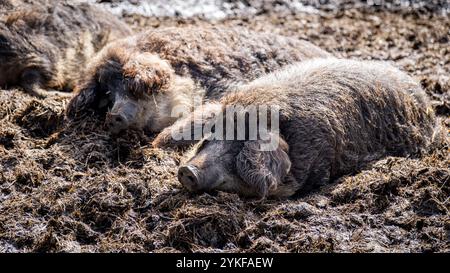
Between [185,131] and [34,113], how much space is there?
151cm

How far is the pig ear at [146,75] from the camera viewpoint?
21.7ft

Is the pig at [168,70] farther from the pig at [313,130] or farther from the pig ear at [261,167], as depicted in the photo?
the pig ear at [261,167]

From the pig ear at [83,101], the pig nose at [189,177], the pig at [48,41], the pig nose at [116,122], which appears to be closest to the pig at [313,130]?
the pig nose at [189,177]

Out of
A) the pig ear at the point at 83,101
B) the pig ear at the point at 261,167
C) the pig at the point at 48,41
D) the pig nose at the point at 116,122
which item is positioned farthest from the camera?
the pig at the point at 48,41

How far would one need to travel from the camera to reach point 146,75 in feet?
21.7

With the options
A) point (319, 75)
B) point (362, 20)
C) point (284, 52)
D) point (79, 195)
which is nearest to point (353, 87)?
point (319, 75)

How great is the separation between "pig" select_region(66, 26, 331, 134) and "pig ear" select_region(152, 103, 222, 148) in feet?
1.52

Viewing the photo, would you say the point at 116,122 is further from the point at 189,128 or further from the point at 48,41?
the point at 48,41

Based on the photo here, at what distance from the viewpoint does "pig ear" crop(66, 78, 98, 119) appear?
6.87 m

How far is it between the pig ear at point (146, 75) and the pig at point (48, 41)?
1.19 metres

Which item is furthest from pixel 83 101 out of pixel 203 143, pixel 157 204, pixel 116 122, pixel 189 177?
pixel 189 177

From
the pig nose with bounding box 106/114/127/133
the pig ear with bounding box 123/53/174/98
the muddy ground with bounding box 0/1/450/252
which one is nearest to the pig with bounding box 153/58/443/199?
the muddy ground with bounding box 0/1/450/252

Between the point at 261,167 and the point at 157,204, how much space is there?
74cm
